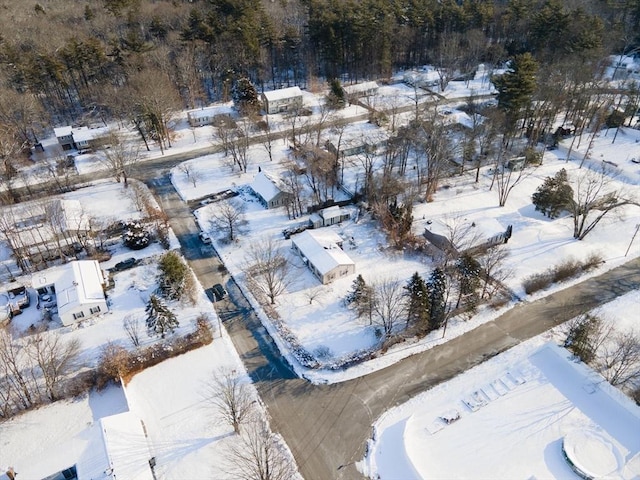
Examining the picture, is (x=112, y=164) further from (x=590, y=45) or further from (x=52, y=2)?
(x=52, y=2)

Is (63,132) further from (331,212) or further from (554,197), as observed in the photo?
(554,197)

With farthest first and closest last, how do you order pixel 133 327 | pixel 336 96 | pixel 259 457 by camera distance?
pixel 336 96 < pixel 133 327 < pixel 259 457

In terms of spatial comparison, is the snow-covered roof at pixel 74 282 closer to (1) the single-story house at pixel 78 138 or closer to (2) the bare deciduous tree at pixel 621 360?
(1) the single-story house at pixel 78 138

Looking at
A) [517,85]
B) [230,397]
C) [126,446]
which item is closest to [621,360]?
[230,397]

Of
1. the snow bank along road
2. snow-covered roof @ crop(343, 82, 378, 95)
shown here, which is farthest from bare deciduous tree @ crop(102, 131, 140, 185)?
snow-covered roof @ crop(343, 82, 378, 95)

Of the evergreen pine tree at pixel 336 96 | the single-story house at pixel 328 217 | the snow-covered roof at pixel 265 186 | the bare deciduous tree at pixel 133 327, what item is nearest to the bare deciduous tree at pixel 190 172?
the snow-covered roof at pixel 265 186

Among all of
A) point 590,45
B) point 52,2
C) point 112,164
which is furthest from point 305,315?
point 52,2
